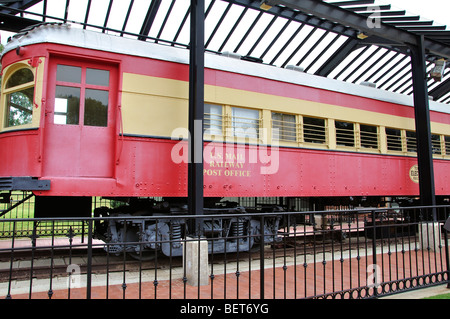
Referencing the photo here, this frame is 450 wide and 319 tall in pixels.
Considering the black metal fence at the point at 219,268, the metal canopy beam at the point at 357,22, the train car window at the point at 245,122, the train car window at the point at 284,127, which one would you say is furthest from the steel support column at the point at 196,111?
the train car window at the point at 284,127

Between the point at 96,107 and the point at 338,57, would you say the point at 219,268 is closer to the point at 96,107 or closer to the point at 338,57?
the point at 96,107

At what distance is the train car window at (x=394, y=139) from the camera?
8758mm

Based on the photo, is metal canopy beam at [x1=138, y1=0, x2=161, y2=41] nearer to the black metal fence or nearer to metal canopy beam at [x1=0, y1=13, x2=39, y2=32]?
metal canopy beam at [x1=0, y1=13, x2=39, y2=32]

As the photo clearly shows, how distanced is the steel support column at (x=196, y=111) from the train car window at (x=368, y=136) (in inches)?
174

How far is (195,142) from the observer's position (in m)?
5.60

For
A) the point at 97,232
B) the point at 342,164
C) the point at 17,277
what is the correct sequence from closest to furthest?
the point at 17,277 < the point at 97,232 < the point at 342,164

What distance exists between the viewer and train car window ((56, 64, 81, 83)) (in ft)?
17.9

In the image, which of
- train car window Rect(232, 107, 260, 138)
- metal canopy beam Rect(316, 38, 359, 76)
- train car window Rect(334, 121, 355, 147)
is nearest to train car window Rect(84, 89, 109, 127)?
train car window Rect(232, 107, 260, 138)

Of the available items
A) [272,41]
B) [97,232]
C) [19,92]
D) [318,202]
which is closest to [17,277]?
[97,232]

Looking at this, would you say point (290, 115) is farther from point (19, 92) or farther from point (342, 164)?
point (19, 92)

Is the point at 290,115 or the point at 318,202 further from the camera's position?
the point at 318,202

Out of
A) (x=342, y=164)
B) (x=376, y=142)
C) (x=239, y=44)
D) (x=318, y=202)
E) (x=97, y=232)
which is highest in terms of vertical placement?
(x=239, y=44)

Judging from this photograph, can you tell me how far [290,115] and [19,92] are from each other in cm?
488

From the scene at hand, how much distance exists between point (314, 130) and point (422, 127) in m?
3.10
